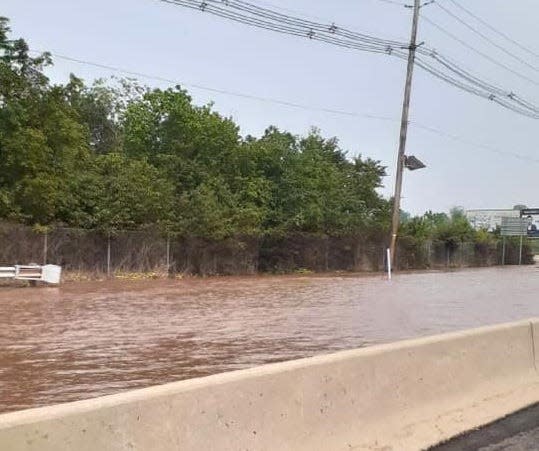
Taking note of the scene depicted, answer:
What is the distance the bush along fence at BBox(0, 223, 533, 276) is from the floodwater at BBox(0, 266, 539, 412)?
264 centimetres

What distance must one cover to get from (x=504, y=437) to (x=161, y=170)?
30.2 metres

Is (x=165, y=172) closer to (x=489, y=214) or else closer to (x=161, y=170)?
(x=161, y=170)

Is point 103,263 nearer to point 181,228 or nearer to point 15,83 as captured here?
point 181,228

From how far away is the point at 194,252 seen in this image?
31.7 meters

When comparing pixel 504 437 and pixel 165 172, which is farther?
pixel 165 172

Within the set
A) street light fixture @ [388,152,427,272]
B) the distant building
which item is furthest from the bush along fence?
the distant building

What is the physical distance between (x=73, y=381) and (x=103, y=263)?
65.0ft

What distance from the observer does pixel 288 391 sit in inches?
190

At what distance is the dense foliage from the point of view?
2586 centimetres

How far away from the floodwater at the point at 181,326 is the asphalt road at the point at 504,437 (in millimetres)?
3737

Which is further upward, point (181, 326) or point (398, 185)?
point (398, 185)

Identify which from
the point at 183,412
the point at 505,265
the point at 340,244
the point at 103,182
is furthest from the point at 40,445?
the point at 505,265

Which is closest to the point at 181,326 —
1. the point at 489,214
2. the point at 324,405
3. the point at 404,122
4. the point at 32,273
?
the point at 324,405

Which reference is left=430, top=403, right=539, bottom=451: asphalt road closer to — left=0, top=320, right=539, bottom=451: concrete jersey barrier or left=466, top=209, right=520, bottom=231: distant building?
left=0, top=320, right=539, bottom=451: concrete jersey barrier
